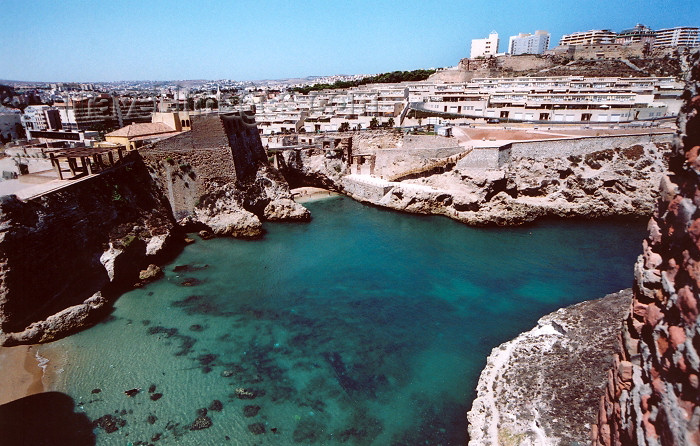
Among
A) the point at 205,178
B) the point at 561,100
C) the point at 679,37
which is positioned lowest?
the point at 205,178

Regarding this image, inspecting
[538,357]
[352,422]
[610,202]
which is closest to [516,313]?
[538,357]

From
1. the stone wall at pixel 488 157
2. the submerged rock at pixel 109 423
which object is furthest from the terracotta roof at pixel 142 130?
the stone wall at pixel 488 157

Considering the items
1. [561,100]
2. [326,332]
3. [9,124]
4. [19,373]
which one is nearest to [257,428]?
[326,332]

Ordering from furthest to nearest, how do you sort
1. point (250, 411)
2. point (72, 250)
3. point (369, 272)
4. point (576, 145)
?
point (576, 145) < point (369, 272) < point (72, 250) < point (250, 411)

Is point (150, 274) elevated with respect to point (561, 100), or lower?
lower

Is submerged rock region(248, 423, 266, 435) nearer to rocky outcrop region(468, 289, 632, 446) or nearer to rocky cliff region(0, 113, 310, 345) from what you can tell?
rocky outcrop region(468, 289, 632, 446)

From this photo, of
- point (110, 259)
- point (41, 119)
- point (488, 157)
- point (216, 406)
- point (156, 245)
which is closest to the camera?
point (216, 406)

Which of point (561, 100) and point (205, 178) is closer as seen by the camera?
point (205, 178)

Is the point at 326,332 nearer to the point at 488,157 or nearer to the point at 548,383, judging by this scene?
→ the point at 548,383
